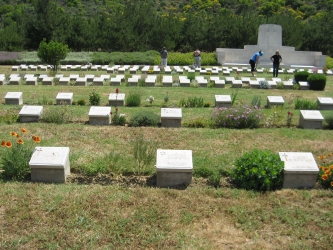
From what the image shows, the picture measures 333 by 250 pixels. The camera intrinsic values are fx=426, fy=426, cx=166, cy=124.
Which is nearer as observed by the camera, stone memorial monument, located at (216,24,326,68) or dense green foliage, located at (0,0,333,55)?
stone memorial monument, located at (216,24,326,68)

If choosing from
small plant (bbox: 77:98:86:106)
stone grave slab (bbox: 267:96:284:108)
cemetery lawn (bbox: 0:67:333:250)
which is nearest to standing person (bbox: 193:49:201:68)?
stone grave slab (bbox: 267:96:284:108)

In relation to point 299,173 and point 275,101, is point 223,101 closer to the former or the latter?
point 275,101

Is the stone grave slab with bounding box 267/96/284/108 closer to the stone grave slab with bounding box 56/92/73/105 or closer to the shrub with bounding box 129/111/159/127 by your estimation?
the shrub with bounding box 129/111/159/127

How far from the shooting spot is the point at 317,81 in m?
15.5

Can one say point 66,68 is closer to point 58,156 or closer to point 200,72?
point 200,72

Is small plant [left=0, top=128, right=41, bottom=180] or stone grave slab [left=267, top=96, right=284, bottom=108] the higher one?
small plant [left=0, top=128, right=41, bottom=180]

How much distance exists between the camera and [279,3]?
52938 mm

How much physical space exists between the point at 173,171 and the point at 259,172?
1.25 metres

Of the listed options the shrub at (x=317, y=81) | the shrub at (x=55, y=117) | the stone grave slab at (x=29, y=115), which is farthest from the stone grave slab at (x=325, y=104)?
the stone grave slab at (x=29, y=115)

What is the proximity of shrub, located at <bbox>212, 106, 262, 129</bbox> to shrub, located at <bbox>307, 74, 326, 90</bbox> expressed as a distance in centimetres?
686

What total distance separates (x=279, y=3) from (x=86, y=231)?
173 ft

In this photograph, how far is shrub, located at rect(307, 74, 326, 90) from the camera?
15.5 metres

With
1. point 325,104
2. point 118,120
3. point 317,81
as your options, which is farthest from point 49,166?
point 317,81

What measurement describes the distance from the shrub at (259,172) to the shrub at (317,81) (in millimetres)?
10092
